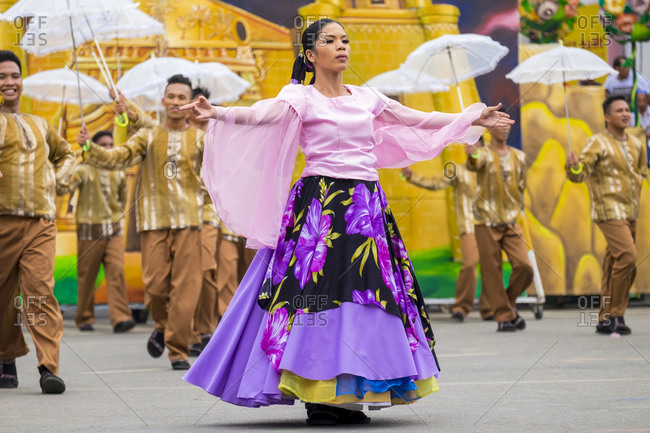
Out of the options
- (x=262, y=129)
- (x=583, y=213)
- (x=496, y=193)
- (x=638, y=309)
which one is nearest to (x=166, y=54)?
(x=496, y=193)

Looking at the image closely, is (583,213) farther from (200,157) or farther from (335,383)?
(335,383)

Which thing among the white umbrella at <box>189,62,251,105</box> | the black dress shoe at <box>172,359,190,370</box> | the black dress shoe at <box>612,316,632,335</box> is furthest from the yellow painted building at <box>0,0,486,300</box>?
the black dress shoe at <box>172,359,190,370</box>

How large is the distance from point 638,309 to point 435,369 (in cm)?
1011

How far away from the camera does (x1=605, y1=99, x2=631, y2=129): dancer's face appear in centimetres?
1107

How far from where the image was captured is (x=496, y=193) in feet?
41.1

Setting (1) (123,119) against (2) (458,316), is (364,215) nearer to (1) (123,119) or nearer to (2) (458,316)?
(1) (123,119)

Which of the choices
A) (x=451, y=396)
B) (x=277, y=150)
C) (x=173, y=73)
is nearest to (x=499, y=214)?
(x=173, y=73)

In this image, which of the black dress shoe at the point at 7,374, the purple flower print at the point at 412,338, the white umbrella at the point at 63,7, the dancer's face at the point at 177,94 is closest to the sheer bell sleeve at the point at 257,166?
the purple flower print at the point at 412,338

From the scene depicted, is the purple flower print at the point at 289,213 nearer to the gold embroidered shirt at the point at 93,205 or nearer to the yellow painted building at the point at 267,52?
the gold embroidered shirt at the point at 93,205

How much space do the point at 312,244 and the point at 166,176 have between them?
3314 millimetres

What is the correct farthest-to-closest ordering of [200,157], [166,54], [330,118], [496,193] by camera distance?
[166,54] → [496,193] → [200,157] → [330,118]

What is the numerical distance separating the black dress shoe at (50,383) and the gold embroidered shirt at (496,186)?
19.7 feet

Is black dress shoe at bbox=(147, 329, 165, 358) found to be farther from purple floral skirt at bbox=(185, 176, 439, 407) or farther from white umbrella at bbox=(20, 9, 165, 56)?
purple floral skirt at bbox=(185, 176, 439, 407)

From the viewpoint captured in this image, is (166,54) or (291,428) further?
(166,54)
